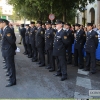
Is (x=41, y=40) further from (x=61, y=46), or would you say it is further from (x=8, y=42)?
(x=8, y=42)

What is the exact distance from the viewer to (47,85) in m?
5.64

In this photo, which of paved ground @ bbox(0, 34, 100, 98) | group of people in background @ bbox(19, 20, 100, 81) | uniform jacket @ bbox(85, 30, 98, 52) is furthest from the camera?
uniform jacket @ bbox(85, 30, 98, 52)

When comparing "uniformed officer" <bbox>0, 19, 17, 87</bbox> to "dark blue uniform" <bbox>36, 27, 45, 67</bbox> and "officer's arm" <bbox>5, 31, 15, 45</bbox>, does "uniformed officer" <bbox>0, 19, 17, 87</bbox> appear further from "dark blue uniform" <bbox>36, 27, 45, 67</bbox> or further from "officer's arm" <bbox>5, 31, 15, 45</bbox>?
"dark blue uniform" <bbox>36, 27, 45, 67</bbox>

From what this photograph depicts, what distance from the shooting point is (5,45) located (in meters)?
5.48

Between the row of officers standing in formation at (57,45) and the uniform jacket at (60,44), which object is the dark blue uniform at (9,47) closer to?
the row of officers standing in formation at (57,45)

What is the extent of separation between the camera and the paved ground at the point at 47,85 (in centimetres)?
494

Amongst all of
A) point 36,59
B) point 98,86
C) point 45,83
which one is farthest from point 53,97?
point 36,59

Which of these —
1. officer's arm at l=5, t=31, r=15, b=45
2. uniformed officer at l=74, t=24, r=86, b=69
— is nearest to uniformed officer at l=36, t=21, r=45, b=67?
uniformed officer at l=74, t=24, r=86, b=69

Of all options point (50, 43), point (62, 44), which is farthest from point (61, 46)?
point (50, 43)

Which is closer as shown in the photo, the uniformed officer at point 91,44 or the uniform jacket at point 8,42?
the uniform jacket at point 8,42

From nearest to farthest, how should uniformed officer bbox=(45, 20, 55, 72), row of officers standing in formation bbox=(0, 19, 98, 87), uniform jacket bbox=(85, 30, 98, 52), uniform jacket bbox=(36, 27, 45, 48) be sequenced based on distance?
row of officers standing in formation bbox=(0, 19, 98, 87)
uniform jacket bbox=(85, 30, 98, 52)
uniformed officer bbox=(45, 20, 55, 72)
uniform jacket bbox=(36, 27, 45, 48)

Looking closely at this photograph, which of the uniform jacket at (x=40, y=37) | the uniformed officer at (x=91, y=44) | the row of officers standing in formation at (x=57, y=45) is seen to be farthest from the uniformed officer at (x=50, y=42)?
the uniformed officer at (x=91, y=44)

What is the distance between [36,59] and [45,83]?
340cm

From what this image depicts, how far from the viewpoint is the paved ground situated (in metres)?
4.94
